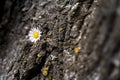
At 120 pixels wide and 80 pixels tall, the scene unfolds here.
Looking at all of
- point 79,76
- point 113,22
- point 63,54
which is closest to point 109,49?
point 113,22

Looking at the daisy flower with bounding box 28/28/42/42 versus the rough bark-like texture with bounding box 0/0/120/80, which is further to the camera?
the daisy flower with bounding box 28/28/42/42

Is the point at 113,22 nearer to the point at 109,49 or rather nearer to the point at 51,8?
the point at 109,49

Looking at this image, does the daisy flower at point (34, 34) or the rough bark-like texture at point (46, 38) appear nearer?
the rough bark-like texture at point (46, 38)

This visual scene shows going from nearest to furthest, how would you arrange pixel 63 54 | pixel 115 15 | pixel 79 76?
pixel 115 15, pixel 79 76, pixel 63 54
